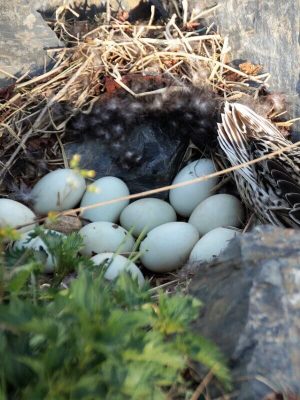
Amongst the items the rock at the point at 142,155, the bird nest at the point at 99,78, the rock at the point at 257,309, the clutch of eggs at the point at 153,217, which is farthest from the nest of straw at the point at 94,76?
the rock at the point at 257,309

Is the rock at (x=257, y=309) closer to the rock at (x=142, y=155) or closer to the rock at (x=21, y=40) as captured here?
the rock at (x=142, y=155)

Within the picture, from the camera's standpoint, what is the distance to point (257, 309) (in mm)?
1719

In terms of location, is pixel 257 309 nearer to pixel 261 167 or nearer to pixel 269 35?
pixel 261 167

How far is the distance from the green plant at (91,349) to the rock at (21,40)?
245 centimetres

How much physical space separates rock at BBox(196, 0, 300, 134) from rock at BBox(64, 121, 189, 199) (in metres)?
0.59

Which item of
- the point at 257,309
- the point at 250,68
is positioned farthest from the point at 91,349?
the point at 250,68

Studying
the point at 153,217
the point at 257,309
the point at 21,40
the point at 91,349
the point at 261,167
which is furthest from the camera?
the point at 21,40

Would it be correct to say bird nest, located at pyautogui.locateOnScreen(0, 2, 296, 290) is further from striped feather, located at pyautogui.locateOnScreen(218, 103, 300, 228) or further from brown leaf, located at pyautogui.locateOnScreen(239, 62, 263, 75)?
striped feather, located at pyautogui.locateOnScreen(218, 103, 300, 228)

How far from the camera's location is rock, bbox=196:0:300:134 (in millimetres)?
3623

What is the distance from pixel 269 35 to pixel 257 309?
226 cm

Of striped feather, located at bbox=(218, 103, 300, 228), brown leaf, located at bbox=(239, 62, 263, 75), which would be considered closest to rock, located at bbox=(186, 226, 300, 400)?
striped feather, located at bbox=(218, 103, 300, 228)

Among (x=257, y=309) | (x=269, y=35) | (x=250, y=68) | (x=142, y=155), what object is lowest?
(x=142, y=155)

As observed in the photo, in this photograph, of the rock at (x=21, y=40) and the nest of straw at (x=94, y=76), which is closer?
the nest of straw at (x=94, y=76)

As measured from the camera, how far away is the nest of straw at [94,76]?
3.47 metres
